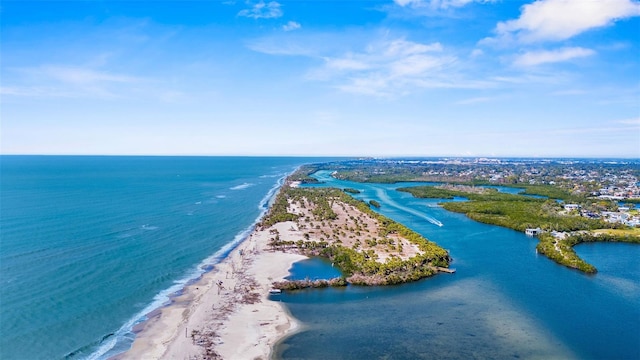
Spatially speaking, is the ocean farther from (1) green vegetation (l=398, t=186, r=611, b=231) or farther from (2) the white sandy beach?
(1) green vegetation (l=398, t=186, r=611, b=231)

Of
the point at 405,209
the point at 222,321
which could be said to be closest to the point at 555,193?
the point at 405,209

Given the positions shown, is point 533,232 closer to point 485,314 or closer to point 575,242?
point 575,242

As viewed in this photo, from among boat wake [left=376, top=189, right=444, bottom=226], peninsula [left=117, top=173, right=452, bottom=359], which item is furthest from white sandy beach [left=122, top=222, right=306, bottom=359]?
boat wake [left=376, top=189, right=444, bottom=226]

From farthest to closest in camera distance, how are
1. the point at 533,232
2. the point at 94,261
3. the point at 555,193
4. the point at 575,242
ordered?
the point at 555,193 < the point at 533,232 < the point at 575,242 < the point at 94,261

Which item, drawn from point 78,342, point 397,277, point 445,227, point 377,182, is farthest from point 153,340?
point 377,182

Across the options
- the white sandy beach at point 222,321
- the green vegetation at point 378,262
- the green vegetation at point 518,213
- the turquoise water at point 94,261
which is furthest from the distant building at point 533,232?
the turquoise water at point 94,261

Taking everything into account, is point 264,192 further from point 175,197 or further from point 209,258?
point 209,258

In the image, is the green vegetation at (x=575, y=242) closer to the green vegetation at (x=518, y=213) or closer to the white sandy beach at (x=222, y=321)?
the green vegetation at (x=518, y=213)
